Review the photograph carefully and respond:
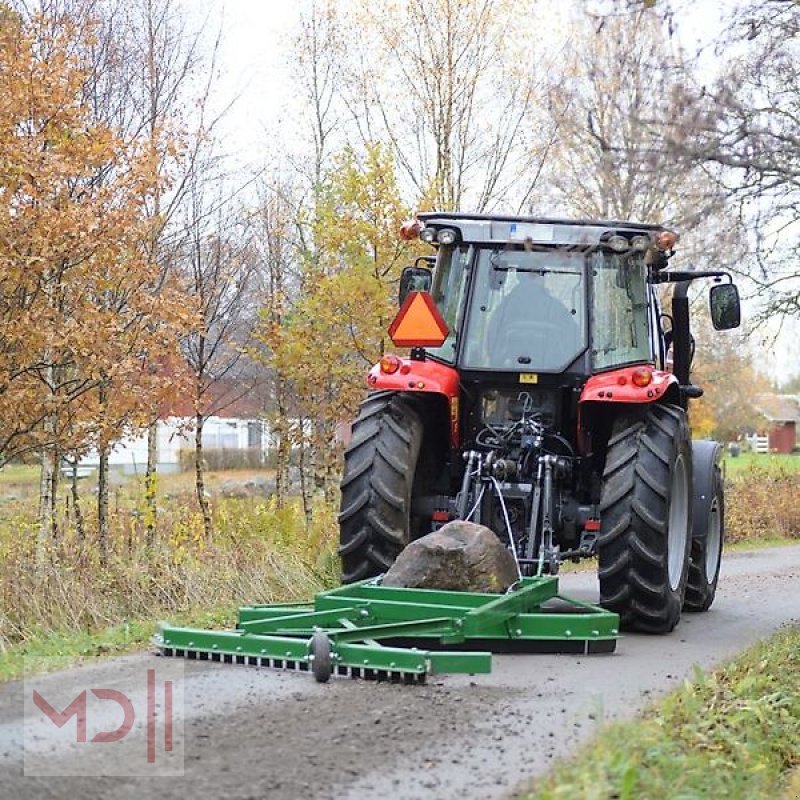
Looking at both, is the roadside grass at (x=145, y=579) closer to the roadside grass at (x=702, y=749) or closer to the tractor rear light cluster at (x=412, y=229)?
the tractor rear light cluster at (x=412, y=229)

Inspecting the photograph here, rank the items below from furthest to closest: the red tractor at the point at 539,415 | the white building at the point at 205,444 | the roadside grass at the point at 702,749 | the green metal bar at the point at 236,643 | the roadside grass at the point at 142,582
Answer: the white building at the point at 205,444
the red tractor at the point at 539,415
the roadside grass at the point at 142,582
the green metal bar at the point at 236,643
the roadside grass at the point at 702,749

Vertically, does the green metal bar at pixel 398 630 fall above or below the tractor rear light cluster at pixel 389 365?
below

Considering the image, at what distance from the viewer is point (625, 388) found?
8625mm

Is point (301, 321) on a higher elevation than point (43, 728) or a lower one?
higher

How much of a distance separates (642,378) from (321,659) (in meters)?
3.46

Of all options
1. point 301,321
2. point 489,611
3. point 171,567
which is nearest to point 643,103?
point 489,611

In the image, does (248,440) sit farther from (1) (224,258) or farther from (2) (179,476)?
(1) (224,258)

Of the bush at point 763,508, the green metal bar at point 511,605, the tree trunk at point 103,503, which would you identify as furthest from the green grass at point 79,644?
the bush at point 763,508

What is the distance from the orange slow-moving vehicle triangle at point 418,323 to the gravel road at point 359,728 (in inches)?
99.2

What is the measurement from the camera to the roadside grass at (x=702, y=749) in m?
4.59

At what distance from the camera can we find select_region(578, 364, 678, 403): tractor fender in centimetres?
852

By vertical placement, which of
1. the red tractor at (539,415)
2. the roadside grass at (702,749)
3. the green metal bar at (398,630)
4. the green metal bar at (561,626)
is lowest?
the roadside grass at (702,749)

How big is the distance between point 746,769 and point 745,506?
57.1 feet

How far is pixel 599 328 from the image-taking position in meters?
9.18
